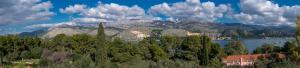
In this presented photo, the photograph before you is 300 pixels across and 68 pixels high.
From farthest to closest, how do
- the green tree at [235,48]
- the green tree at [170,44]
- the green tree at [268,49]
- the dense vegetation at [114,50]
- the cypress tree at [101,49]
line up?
the green tree at [235,48], the green tree at [268,49], the green tree at [170,44], the dense vegetation at [114,50], the cypress tree at [101,49]

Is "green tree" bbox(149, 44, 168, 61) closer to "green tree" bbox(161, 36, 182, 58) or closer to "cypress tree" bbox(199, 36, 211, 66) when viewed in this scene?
"green tree" bbox(161, 36, 182, 58)

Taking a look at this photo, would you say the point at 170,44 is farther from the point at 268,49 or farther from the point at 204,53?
the point at 268,49

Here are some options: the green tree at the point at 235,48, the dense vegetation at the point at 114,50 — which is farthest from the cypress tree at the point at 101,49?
the green tree at the point at 235,48

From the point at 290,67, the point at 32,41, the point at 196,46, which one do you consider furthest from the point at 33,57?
the point at 290,67

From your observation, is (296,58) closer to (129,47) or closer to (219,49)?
(219,49)

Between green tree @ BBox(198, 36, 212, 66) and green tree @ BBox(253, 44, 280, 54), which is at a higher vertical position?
green tree @ BBox(198, 36, 212, 66)

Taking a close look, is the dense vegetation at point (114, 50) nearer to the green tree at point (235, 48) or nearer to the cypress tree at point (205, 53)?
the cypress tree at point (205, 53)

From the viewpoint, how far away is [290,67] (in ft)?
70.6

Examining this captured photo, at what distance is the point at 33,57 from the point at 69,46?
4.66 meters

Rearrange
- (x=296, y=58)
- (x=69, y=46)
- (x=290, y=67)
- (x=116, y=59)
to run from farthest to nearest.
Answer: (x=69, y=46) < (x=116, y=59) < (x=296, y=58) < (x=290, y=67)

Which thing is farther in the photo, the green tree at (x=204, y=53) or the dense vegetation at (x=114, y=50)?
the green tree at (x=204, y=53)

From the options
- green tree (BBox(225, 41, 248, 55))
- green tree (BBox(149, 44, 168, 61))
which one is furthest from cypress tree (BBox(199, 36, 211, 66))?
green tree (BBox(225, 41, 248, 55))

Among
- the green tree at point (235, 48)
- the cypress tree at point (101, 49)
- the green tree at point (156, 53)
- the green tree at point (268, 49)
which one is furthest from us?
the green tree at point (235, 48)

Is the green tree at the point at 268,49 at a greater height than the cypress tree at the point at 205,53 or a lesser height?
lesser
